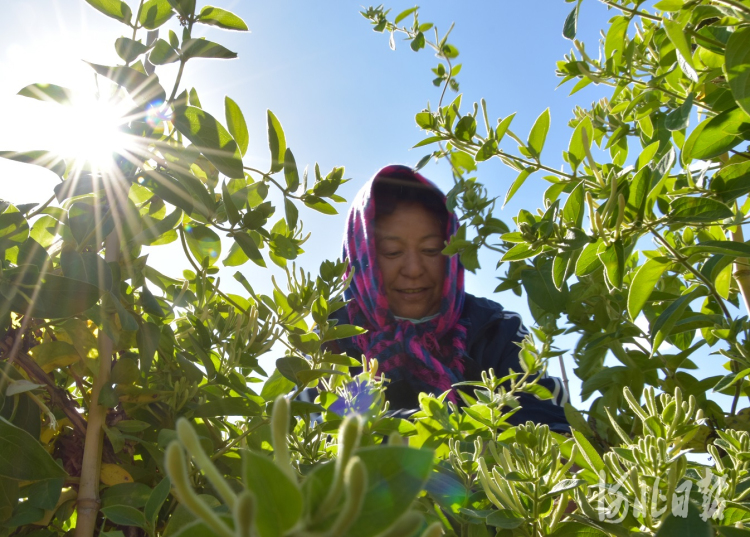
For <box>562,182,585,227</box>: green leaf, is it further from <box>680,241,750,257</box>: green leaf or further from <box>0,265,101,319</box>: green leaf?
<box>0,265,101,319</box>: green leaf

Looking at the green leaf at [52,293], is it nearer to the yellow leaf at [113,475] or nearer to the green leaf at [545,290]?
the yellow leaf at [113,475]

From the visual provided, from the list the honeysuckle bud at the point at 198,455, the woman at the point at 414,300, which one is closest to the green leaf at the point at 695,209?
the honeysuckle bud at the point at 198,455

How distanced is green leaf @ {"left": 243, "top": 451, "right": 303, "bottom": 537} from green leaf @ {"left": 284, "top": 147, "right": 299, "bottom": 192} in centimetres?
60

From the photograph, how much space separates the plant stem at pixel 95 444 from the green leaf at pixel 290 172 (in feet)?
0.75

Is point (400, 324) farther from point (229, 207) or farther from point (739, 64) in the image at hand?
point (739, 64)

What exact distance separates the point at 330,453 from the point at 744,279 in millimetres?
777

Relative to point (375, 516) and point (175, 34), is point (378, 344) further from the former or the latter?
point (375, 516)

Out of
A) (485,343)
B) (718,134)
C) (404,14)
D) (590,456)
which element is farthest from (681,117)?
(485,343)

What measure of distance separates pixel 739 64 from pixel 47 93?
0.74 m

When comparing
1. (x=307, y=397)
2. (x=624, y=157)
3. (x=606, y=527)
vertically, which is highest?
(x=624, y=157)

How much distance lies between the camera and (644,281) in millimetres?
710

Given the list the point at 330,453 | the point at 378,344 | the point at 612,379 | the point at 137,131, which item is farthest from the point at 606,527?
the point at 378,344

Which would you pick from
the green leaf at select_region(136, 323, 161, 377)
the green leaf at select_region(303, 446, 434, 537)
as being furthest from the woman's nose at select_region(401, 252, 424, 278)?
the green leaf at select_region(303, 446, 434, 537)

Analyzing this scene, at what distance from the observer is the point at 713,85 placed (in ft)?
3.15
